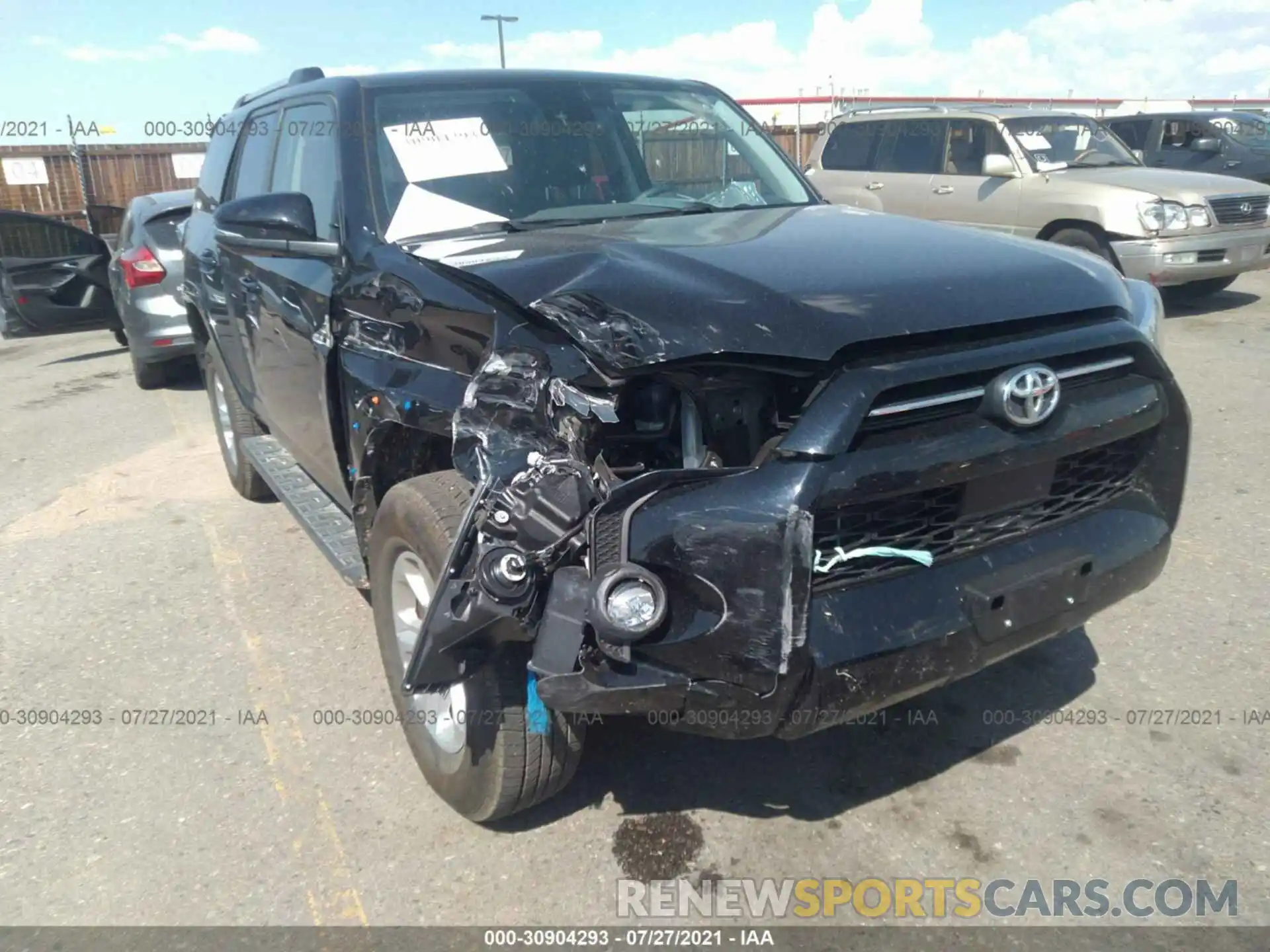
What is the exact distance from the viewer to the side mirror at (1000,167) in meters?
9.44

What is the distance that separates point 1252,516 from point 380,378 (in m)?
4.03

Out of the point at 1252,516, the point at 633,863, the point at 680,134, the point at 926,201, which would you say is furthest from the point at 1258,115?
the point at 633,863

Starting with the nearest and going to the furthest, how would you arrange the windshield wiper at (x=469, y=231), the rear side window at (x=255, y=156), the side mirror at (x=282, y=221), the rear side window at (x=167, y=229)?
1. the windshield wiper at (x=469, y=231)
2. the side mirror at (x=282, y=221)
3. the rear side window at (x=255, y=156)
4. the rear side window at (x=167, y=229)

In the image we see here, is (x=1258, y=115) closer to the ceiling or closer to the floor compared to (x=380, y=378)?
closer to the ceiling

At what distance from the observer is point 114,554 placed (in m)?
4.99

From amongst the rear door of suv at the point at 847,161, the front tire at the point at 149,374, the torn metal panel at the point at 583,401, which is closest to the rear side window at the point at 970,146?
the rear door of suv at the point at 847,161

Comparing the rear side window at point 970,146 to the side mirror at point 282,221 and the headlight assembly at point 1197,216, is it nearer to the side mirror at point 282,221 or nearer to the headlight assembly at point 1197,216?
the headlight assembly at point 1197,216

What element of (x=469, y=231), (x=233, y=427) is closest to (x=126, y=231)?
(x=233, y=427)

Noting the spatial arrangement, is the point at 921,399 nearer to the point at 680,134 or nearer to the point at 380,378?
the point at 380,378

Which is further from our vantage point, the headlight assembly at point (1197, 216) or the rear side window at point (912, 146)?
the rear side window at point (912, 146)

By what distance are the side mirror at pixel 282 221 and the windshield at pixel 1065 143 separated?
8.28m

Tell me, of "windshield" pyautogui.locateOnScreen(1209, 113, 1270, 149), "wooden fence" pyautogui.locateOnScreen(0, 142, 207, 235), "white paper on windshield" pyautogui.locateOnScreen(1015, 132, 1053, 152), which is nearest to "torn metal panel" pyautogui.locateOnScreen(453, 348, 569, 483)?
"white paper on windshield" pyautogui.locateOnScreen(1015, 132, 1053, 152)

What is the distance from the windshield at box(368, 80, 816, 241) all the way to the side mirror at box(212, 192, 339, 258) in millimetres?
248

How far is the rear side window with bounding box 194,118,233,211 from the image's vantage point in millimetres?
5172
